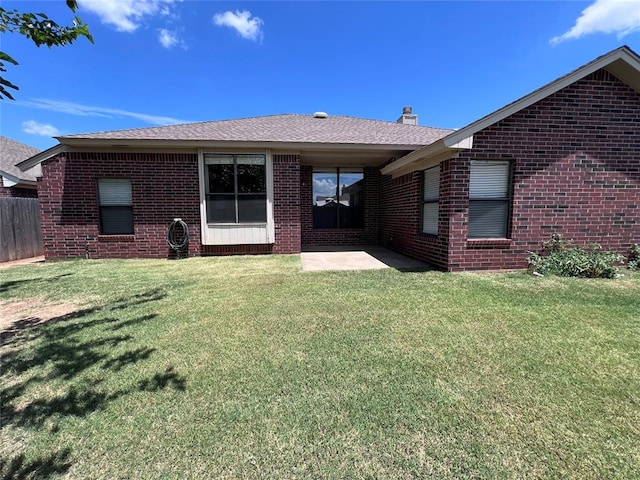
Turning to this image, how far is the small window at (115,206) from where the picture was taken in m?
8.24

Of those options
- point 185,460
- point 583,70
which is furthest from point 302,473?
point 583,70

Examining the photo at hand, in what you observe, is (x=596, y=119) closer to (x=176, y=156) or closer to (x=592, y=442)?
(x=592, y=442)

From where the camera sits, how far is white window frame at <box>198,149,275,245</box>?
27.4 ft

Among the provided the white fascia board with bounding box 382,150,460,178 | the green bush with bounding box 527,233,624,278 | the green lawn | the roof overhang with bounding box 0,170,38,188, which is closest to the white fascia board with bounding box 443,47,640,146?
the white fascia board with bounding box 382,150,460,178

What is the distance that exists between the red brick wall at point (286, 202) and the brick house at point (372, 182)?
3 cm

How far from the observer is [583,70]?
582cm

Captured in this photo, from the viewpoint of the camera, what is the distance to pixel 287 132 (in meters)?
9.25

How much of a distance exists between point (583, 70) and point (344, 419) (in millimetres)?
7424

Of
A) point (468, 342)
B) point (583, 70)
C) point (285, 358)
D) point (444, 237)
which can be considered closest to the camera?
point (285, 358)

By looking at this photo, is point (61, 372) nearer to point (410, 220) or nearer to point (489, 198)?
point (489, 198)

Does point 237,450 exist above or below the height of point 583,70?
below

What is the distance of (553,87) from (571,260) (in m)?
3.27

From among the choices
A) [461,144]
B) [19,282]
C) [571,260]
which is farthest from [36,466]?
[571,260]

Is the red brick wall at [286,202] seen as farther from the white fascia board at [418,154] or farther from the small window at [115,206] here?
the small window at [115,206]
